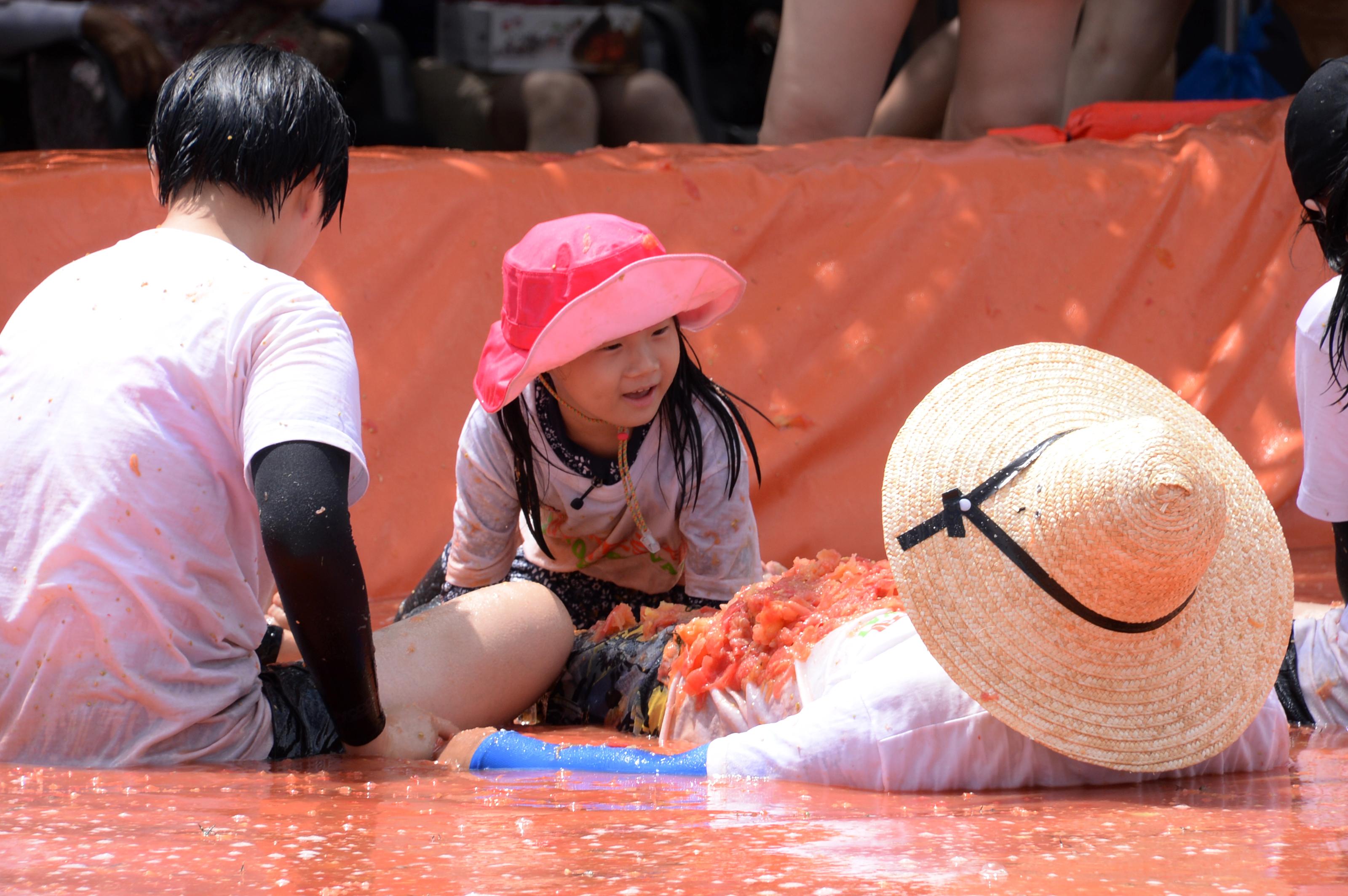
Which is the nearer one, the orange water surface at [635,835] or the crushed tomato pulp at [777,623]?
the orange water surface at [635,835]

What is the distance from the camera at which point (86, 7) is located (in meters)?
4.48

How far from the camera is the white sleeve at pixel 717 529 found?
2439mm

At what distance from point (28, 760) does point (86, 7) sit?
140 inches

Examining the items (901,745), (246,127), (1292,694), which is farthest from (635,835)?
(1292,694)

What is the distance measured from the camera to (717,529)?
2445 mm

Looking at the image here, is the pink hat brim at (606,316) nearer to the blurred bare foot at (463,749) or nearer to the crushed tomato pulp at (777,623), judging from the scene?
the crushed tomato pulp at (777,623)

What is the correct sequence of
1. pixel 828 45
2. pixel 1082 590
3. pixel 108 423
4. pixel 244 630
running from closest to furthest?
1. pixel 1082 590
2. pixel 108 423
3. pixel 244 630
4. pixel 828 45

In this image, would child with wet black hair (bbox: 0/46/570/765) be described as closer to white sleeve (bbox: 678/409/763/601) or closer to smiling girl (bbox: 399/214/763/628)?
smiling girl (bbox: 399/214/763/628)

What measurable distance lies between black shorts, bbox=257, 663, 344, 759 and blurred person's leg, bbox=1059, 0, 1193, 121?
337cm

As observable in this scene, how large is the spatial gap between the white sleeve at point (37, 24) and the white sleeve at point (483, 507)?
2839mm

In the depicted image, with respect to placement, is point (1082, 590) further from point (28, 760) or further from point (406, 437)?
point (406, 437)

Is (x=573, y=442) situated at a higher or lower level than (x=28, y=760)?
higher

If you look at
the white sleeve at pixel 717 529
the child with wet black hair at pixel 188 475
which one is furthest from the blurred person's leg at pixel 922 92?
the child with wet black hair at pixel 188 475

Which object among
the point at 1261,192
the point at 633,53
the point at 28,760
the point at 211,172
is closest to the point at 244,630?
the point at 28,760
